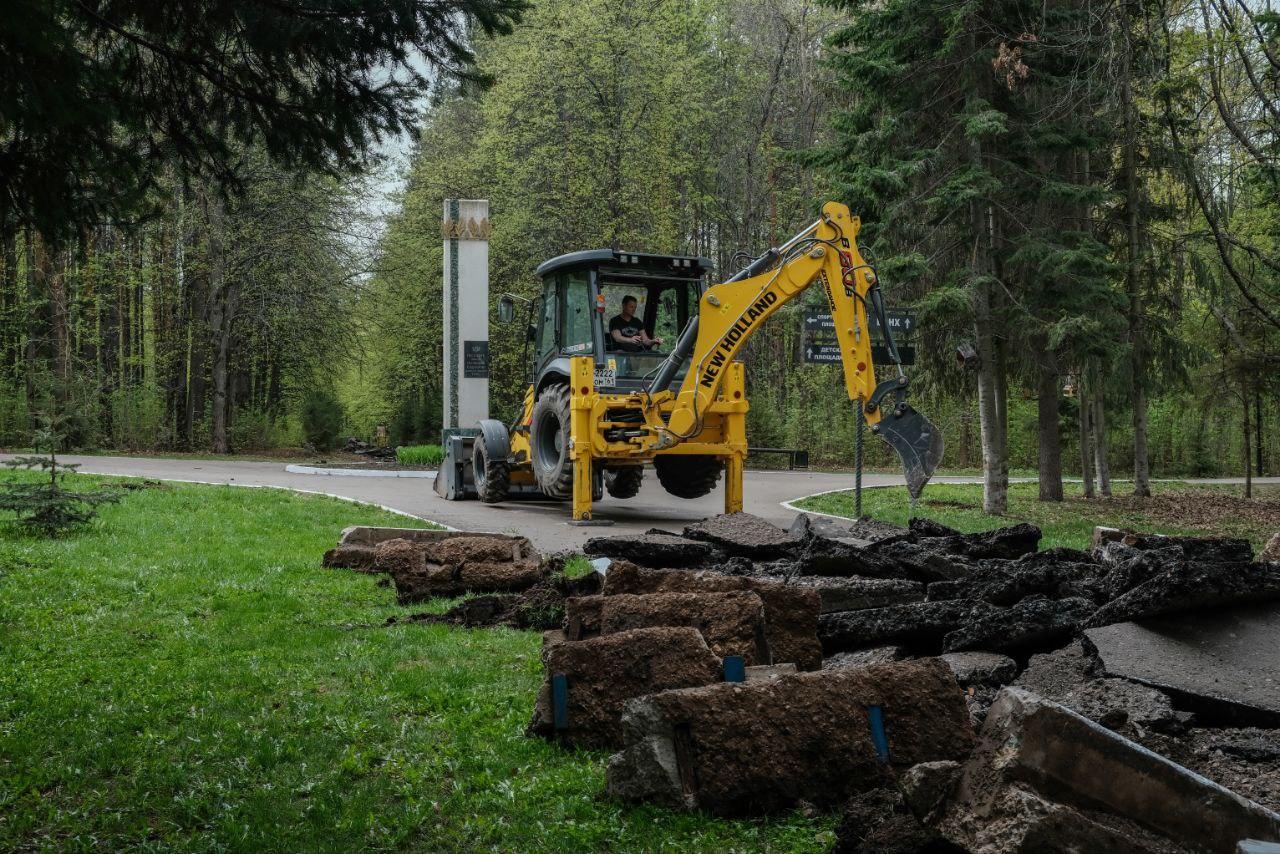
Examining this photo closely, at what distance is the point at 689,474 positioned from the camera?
16031 millimetres

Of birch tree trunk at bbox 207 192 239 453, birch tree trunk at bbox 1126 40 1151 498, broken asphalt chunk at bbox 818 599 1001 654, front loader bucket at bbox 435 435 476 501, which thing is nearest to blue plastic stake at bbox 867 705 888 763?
broken asphalt chunk at bbox 818 599 1001 654

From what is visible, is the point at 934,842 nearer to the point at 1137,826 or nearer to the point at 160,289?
the point at 1137,826

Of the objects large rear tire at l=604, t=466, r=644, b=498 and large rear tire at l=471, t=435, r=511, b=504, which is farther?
large rear tire at l=604, t=466, r=644, b=498

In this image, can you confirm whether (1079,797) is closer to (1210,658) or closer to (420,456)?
(1210,658)

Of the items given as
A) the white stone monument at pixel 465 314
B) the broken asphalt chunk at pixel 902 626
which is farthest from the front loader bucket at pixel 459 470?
the broken asphalt chunk at pixel 902 626

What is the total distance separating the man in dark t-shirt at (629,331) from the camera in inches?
582

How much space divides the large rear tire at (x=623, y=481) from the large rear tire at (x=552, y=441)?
1.69 metres

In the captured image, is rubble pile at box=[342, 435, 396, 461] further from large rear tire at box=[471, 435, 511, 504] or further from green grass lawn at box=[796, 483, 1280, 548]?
green grass lawn at box=[796, 483, 1280, 548]

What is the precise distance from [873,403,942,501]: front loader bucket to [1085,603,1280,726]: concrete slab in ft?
18.2

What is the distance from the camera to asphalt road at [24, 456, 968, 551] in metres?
13.7

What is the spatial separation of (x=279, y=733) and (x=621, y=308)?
418 inches

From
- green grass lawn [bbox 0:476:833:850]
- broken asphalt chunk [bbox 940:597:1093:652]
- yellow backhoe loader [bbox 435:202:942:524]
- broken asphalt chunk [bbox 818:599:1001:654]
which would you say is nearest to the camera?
green grass lawn [bbox 0:476:833:850]

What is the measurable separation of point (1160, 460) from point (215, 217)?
29.8 metres

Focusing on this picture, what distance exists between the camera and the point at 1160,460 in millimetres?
35156
